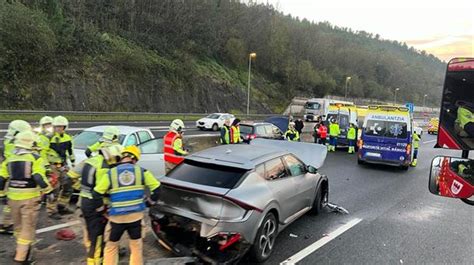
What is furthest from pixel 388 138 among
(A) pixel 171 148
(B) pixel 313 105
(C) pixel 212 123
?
(B) pixel 313 105

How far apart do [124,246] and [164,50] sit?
43.7m

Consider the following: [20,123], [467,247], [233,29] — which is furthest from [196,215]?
[233,29]

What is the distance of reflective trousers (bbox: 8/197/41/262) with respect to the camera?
15.8 feet

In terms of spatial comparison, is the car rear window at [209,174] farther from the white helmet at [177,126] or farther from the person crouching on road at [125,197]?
the white helmet at [177,126]

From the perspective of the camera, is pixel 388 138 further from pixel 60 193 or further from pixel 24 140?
pixel 24 140

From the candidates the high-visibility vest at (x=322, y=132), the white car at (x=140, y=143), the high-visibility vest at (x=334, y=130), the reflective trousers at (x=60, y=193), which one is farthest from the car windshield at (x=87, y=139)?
the high-visibility vest at (x=334, y=130)

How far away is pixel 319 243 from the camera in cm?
627

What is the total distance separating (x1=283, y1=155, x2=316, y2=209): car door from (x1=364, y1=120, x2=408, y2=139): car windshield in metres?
8.96

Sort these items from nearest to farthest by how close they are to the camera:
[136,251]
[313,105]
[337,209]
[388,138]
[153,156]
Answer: [136,251] < [337,209] < [153,156] < [388,138] < [313,105]

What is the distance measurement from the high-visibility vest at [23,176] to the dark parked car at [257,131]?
452 inches

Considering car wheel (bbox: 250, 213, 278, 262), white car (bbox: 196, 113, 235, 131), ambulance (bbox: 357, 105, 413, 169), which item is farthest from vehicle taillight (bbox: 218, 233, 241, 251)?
white car (bbox: 196, 113, 235, 131)

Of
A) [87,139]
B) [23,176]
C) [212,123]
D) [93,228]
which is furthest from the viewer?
[212,123]

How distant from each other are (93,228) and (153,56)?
4127 cm

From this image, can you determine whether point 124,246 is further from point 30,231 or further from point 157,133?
point 157,133
